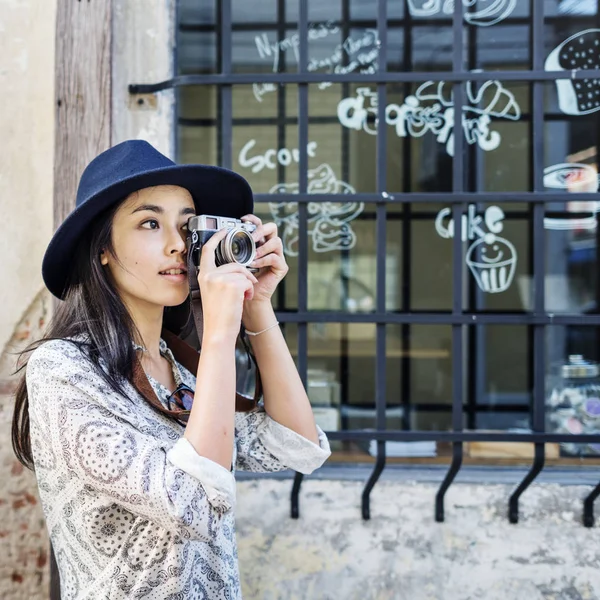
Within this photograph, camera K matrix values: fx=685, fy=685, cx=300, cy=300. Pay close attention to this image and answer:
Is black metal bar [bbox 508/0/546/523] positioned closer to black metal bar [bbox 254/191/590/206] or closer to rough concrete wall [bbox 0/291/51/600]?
black metal bar [bbox 254/191/590/206]

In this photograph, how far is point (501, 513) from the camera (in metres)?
2.13

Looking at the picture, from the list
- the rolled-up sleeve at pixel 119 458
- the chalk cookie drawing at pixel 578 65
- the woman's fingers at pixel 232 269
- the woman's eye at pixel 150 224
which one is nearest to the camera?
the rolled-up sleeve at pixel 119 458

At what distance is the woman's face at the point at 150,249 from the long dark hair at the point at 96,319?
0.09 feet

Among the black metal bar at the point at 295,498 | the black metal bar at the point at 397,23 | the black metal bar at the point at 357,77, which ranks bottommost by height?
the black metal bar at the point at 295,498

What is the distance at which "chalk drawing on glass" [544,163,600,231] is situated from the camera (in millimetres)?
2404

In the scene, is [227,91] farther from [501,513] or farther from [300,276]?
[501,513]

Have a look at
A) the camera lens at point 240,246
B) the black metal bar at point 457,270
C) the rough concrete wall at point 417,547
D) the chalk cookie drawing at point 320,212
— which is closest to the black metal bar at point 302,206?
the rough concrete wall at point 417,547

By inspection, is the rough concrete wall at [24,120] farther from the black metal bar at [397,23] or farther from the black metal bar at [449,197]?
the black metal bar at [449,197]

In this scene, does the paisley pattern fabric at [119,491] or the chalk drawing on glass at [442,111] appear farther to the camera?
the chalk drawing on glass at [442,111]

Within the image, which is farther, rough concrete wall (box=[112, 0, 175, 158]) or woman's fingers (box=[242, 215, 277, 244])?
rough concrete wall (box=[112, 0, 175, 158])

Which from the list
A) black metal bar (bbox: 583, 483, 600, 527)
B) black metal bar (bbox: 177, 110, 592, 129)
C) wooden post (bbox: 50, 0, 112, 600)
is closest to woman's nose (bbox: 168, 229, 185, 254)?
wooden post (bbox: 50, 0, 112, 600)

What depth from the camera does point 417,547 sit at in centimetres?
212

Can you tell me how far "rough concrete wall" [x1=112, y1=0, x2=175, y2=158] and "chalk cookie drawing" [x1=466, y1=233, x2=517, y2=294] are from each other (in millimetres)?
1146

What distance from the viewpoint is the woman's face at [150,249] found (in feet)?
4.25
